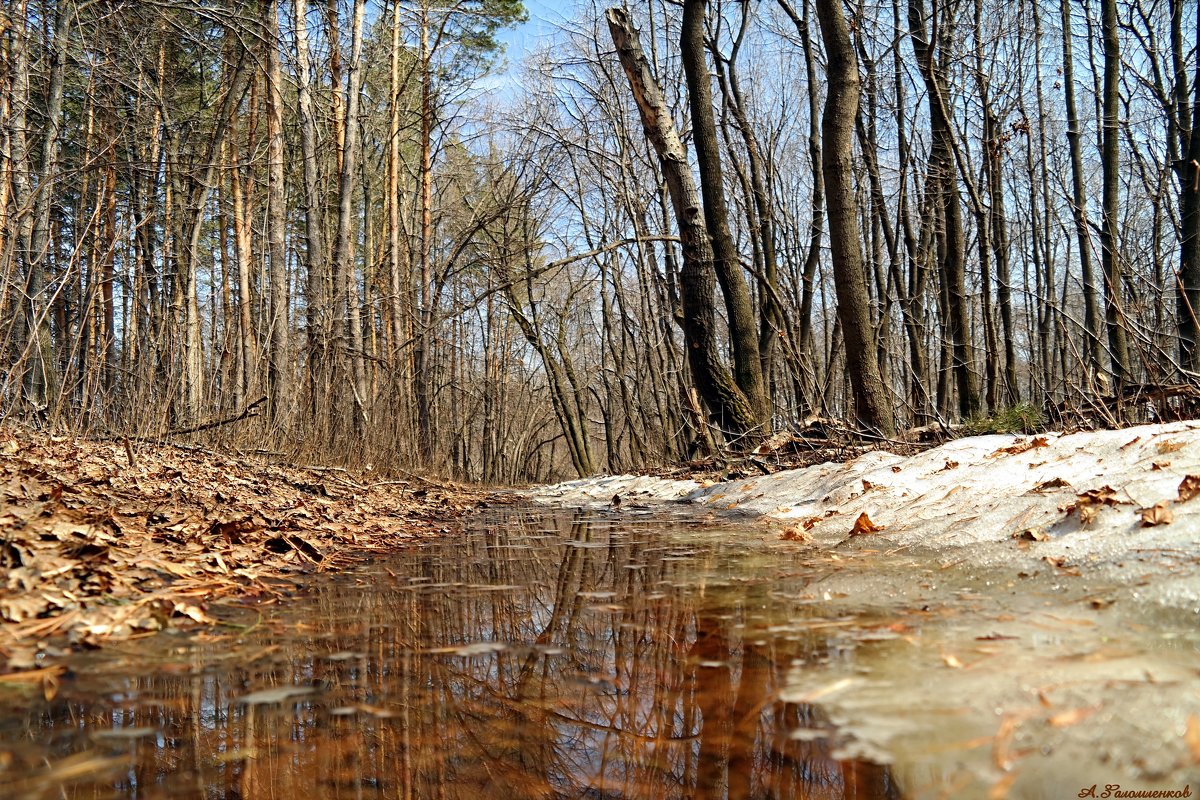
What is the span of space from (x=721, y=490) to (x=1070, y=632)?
4.88 meters

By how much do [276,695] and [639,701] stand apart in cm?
70

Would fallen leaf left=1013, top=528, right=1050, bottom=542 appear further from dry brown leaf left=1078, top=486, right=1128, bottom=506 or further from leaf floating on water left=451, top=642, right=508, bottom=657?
leaf floating on water left=451, top=642, right=508, bottom=657

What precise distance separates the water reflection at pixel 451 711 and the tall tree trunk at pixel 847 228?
4450 millimetres

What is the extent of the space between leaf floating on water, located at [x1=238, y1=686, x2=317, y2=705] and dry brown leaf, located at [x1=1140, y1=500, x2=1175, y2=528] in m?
2.24

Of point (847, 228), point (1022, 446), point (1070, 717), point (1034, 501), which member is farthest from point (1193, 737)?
point (847, 228)

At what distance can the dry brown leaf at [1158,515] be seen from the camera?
6.66ft

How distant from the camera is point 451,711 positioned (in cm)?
134

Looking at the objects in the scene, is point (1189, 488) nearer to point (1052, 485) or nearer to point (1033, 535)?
point (1033, 535)

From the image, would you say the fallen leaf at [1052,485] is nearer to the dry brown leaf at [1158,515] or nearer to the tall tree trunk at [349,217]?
the dry brown leaf at [1158,515]

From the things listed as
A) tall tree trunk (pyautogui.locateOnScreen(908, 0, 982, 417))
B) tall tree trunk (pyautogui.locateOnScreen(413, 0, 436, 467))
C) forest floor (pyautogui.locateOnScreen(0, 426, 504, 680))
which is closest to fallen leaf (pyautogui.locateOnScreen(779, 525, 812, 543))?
forest floor (pyautogui.locateOnScreen(0, 426, 504, 680))

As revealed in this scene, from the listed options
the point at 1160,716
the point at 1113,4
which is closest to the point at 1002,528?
the point at 1160,716

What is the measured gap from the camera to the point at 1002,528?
8.71ft

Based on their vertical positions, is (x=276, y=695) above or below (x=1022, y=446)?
below

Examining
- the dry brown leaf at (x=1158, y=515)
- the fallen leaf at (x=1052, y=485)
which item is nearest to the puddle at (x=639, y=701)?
the dry brown leaf at (x=1158, y=515)
